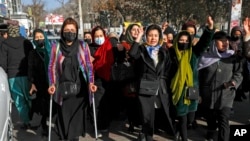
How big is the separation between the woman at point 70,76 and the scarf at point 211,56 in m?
1.56

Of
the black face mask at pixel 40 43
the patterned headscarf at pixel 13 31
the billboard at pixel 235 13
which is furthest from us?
the billboard at pixel 235 13

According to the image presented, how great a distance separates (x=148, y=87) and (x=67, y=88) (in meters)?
1.08

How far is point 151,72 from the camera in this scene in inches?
173

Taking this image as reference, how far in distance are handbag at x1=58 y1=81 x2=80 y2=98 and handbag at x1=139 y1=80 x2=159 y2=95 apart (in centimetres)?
89

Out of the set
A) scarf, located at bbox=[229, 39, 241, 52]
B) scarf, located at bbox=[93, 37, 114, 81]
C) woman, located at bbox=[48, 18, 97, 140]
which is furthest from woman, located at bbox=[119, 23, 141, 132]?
scarf, located at bbox=[229, 39, 241, 52]

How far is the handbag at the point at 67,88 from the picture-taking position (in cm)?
432

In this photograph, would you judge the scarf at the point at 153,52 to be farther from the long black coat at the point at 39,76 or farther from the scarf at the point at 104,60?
the long black coat at the point at 39,76

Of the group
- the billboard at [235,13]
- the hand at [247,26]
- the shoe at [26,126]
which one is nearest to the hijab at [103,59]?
the shoe at [26,126]

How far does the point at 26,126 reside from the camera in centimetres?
586

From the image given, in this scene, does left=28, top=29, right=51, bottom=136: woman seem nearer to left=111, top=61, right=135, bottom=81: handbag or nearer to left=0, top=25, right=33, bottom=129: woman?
left=0, top=25, right=33, bottom=129: woman

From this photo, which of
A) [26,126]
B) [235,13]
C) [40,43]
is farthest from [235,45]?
[26,126]

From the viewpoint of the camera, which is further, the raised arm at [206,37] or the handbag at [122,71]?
the handbag at [122,71]

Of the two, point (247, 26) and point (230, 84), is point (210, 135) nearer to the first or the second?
point (230, 84)

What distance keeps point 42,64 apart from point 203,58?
99.4 inches
